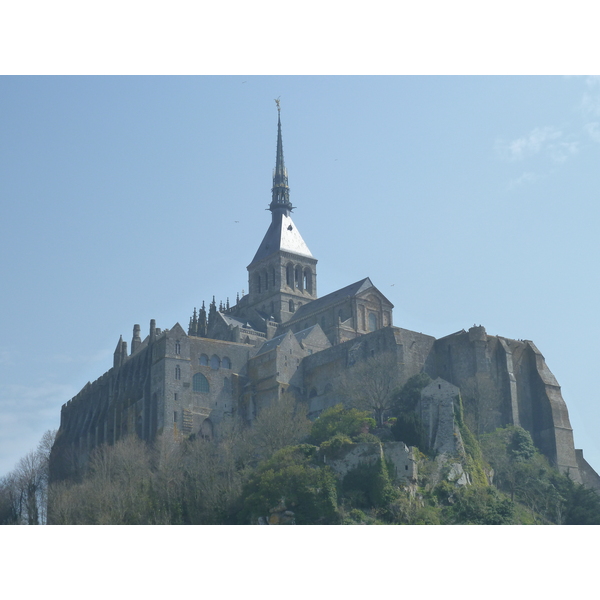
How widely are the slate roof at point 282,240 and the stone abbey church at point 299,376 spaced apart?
12400mm

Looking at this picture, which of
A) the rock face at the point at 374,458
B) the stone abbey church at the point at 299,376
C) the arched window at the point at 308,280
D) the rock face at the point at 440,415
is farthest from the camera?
the arched window at the point at 308,280

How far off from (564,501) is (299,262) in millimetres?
45496

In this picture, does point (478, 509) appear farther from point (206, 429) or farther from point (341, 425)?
point (206, 429)

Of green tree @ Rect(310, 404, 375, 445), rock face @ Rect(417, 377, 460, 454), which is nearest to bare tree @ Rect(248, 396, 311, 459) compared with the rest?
green tree @ Rect(310, 404, 375, 445)

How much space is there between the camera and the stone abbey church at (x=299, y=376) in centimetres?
7169

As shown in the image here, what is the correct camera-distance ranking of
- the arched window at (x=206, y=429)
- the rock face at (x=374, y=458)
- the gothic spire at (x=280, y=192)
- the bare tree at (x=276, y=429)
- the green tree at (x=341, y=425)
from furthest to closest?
1. the gothic spire at (x=280, y=192)
2. the arched window at (x=206, y=429)
3. the bare tree at (x=276, y=429)
4. the green tree at (x=341, y=425)
5. the rock face at (x=374, y=458)

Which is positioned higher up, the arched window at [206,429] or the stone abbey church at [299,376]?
the stone abbey church at [299,376]

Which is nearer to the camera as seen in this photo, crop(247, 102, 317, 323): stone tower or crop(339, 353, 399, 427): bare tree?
crop(339, 353, 399, 427): bare tree

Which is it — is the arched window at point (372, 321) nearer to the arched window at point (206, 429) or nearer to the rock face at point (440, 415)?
the arched window at point (206, 429)

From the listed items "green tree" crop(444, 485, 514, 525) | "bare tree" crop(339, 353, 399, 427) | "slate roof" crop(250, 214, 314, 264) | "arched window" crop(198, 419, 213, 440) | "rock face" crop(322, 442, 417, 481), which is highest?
"slate roof" crop(250, 214, 314, 264)

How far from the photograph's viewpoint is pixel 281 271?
328 feet

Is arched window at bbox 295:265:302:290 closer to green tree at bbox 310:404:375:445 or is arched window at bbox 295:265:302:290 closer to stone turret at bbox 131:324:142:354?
stone turret at bbox 131:324:142:354

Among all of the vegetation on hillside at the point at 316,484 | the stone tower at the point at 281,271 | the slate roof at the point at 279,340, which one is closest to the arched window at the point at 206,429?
the vegetation on hillside at the point at 316,484

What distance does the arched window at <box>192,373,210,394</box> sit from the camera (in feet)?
252
